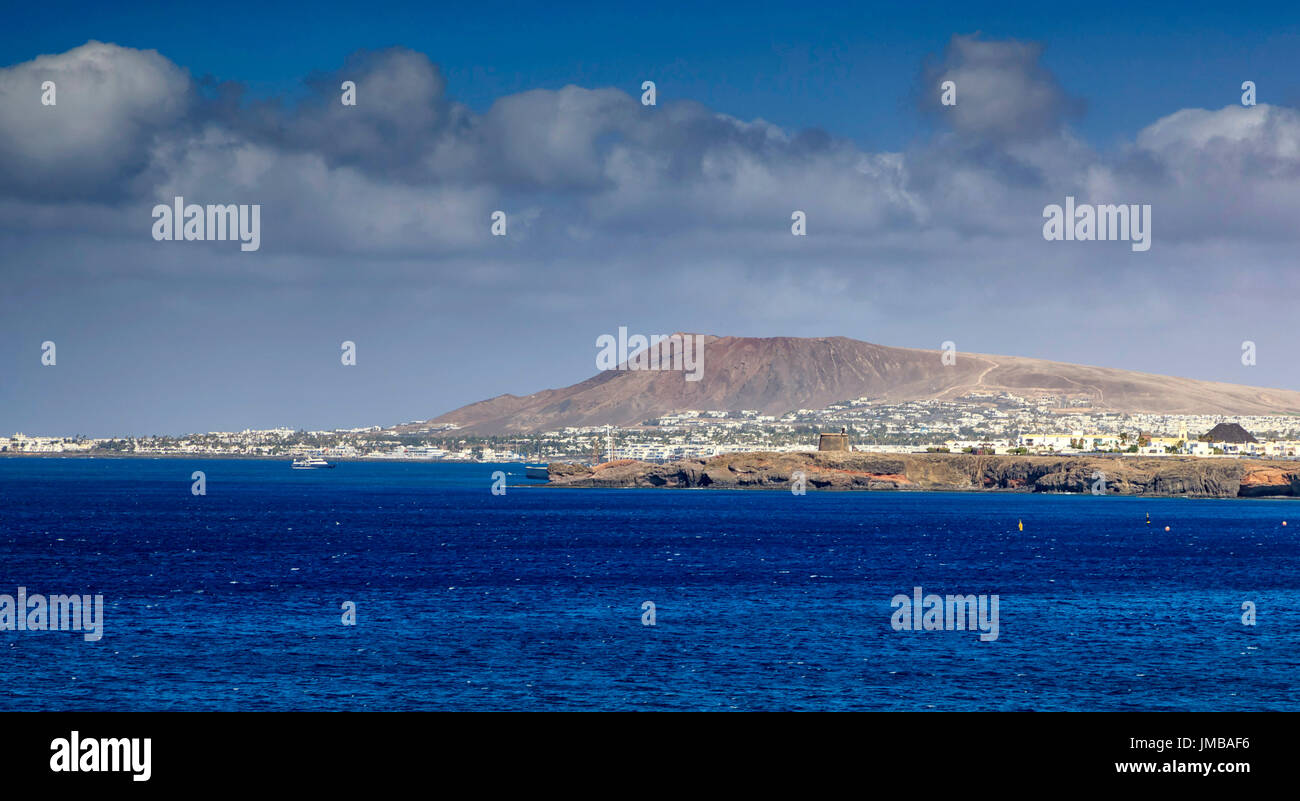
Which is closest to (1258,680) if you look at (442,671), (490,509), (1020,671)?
(1020,671)
